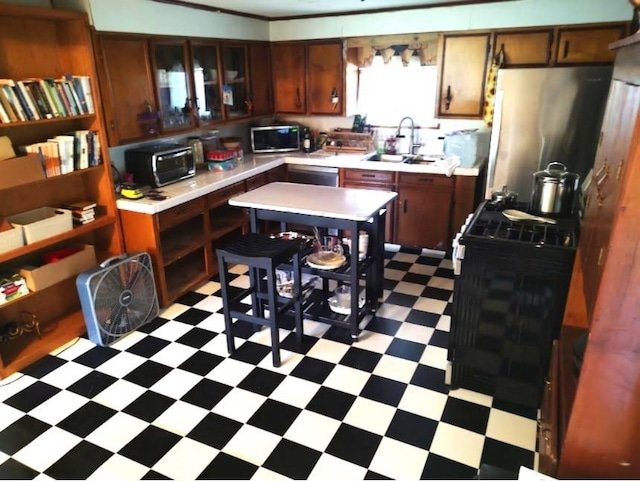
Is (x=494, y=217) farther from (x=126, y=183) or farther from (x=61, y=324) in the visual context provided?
(x=61, y=324)

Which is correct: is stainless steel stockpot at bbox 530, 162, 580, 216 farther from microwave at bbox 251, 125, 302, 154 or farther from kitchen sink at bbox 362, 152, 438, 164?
microwave at bbox 251, 125, 302, 154

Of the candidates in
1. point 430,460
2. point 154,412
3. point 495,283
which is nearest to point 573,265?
point 495,283

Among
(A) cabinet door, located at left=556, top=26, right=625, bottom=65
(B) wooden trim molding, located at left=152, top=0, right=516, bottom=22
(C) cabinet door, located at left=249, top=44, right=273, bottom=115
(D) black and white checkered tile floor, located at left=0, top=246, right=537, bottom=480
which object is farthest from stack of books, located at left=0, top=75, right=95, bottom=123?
(A) cabinet door, located at left=556, top=26, right=625, bottom=65

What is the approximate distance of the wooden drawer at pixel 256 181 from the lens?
13.6 feet

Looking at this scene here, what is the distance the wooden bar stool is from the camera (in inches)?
101

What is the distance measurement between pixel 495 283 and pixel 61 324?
2765 millimetres

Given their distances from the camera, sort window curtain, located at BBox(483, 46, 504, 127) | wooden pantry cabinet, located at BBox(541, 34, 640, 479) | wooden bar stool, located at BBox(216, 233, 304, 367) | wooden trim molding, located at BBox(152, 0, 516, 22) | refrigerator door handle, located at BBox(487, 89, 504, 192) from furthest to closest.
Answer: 1. window curtain, located at BBox(483, 46, 504, 127)
2. wooden trim molding, located at BBox(152, 0, 516, 22)
3. refrigerator door handle, located at BBox(487, 89, 504, 192)
4. wooden bar stool, located at BBox(216, 233, 304, 367)
5. wooden pantry cabinet, located at BBox(541, 34, 640, 479)

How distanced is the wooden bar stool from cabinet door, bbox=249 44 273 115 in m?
2.29

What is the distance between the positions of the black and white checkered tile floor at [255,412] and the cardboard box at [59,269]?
45 centimetres

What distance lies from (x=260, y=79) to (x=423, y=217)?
7.12ft

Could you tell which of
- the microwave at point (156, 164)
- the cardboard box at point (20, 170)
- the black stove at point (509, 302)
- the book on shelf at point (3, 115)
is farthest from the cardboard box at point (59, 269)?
the black stove at point (509, 302)

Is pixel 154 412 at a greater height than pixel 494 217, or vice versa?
pixel 494 217

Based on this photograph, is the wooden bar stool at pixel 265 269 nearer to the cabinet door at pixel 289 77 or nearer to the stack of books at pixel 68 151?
the stack of books at pixel 68 151

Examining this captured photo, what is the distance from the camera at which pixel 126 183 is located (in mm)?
3299
